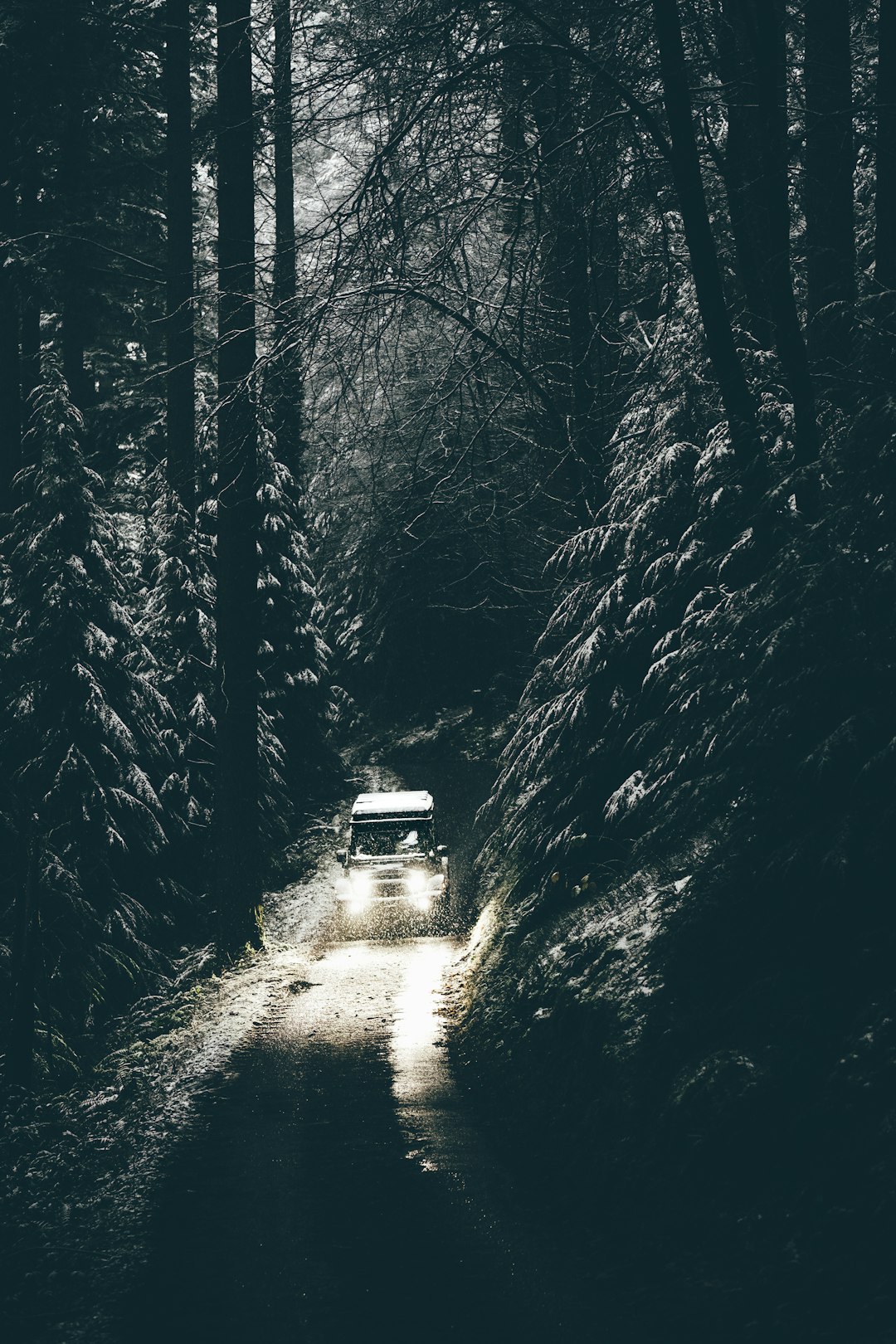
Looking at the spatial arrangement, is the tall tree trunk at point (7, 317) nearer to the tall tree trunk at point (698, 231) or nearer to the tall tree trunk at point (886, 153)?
the tall tree trunk at point (698, 231)

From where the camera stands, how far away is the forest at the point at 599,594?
5941 millimetres

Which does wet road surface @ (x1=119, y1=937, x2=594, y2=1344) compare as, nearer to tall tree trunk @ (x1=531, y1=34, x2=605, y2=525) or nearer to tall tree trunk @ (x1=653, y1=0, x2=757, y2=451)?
tall tree trunk @ (x1=653, y1=0, x2=757, y2=451)

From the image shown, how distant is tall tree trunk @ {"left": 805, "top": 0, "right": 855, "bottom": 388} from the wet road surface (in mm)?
6777

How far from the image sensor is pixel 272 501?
23797 mm

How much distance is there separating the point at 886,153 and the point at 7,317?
16.9 m

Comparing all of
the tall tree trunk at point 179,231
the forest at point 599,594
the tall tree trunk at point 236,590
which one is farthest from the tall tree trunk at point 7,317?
the tall tree trunk at point 236,590

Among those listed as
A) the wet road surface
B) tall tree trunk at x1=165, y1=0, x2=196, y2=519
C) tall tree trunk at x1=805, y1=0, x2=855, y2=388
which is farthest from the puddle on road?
tall tree trunk at x1=165, y1=0, x2=196, y2=519

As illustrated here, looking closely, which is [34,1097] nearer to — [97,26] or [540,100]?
[540,100]

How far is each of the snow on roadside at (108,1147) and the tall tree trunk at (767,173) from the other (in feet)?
22.2

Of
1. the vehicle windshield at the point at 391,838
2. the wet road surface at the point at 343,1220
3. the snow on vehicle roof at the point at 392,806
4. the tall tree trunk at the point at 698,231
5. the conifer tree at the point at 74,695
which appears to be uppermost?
the tall tree trunk at the point at 698,231

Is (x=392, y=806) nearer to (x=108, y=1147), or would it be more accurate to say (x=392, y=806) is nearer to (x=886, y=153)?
(x=108, y=1147)

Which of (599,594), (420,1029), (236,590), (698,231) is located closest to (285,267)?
(236,590)

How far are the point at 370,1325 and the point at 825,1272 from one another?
2.14 metres

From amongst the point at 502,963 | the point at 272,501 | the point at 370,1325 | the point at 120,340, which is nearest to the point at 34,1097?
the point at 502,963
